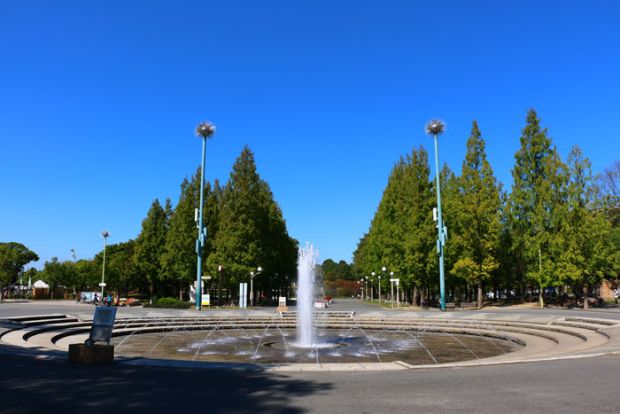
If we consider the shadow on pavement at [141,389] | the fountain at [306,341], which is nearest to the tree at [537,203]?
the fountain at [306,341]

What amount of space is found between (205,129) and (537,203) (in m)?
31.1

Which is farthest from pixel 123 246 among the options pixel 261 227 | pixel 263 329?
pixel 263 329

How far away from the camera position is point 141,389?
7547 mm

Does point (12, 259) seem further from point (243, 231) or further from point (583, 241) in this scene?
point (583, 241)

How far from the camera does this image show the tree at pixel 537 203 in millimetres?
39000

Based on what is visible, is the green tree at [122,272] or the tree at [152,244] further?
the green tree at [122,272]

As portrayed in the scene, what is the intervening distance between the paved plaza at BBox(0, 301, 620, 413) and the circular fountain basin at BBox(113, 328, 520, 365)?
166 inches

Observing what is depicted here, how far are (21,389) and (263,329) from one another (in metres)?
18.7

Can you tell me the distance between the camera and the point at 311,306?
22.7 metres

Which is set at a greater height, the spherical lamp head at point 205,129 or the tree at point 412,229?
the spherical lamp head at point 205,129

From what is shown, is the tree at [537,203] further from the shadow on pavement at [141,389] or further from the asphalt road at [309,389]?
the shadow on pavement at [141,389]

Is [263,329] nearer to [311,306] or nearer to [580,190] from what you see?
[311,306]

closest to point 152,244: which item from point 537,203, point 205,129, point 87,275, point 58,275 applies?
point 87,275

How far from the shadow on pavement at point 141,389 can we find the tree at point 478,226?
35432mm
